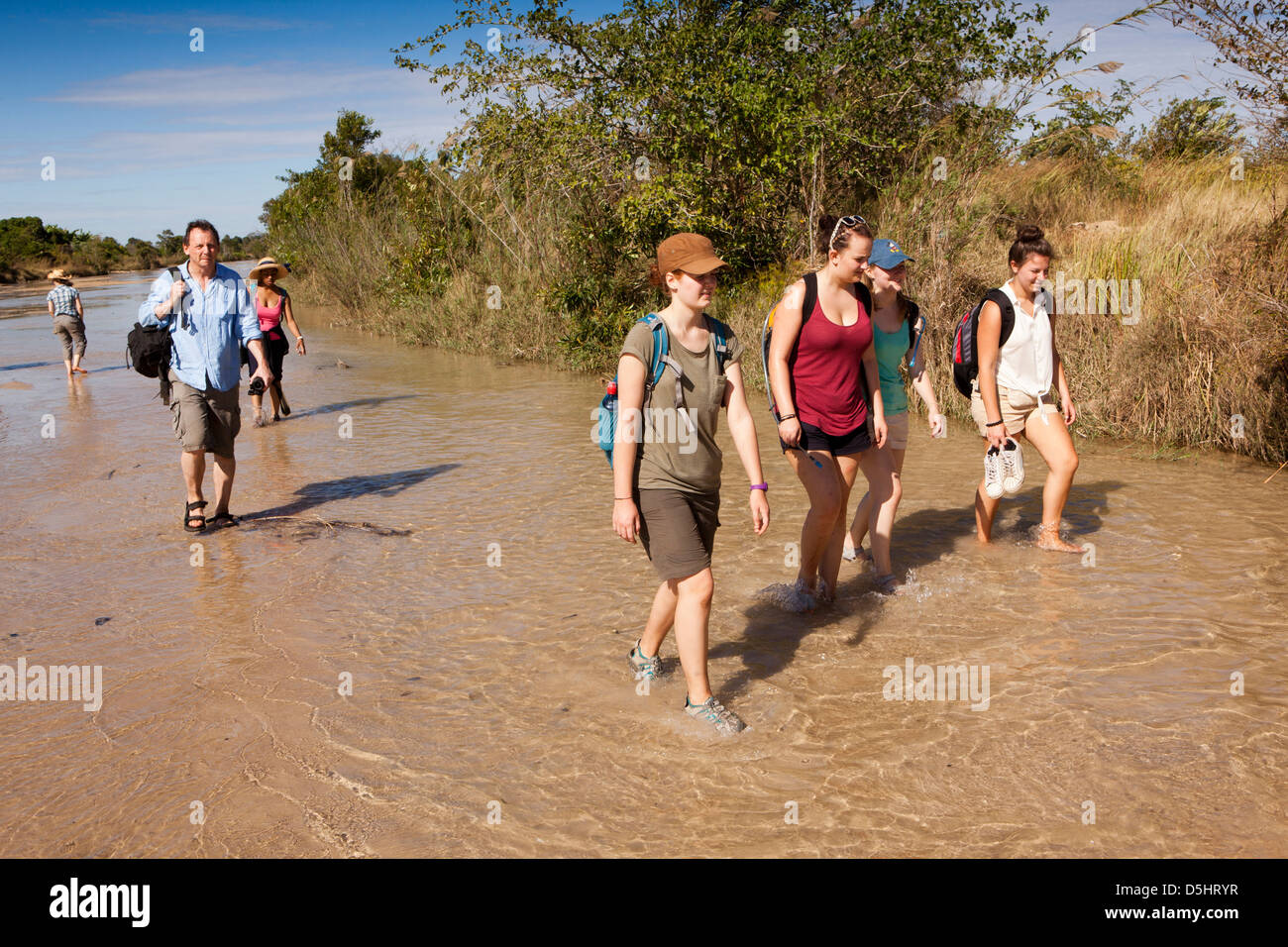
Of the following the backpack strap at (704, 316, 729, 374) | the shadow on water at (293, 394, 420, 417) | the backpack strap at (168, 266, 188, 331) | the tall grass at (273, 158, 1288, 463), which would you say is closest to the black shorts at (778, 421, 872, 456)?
the backpack strap at (704, 316, 729, 374)

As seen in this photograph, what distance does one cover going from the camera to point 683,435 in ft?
13.4

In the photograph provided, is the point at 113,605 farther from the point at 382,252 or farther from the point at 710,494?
the point at 382,252

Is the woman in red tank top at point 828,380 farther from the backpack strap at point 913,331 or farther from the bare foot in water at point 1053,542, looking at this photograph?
the bare foot in water at point 1053,542

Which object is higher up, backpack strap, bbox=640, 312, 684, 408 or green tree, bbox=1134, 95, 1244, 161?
green tree, bbox=1134, 95, 1244, 161

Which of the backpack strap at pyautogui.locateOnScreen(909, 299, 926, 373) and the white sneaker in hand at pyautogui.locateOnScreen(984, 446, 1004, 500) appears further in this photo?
the white sneaker in hand at pyautogui.locateOnScreen(984, 446, 1004, 500)

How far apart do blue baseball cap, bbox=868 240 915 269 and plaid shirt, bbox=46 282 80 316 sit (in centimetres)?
1569

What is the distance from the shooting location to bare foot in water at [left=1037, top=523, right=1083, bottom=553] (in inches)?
259

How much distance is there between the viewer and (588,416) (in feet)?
Result: 40.2

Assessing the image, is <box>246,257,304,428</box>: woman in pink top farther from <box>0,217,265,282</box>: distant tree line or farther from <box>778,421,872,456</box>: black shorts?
<box>0,217,265,282</box>: distant tree line

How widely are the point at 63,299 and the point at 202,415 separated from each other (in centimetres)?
1201

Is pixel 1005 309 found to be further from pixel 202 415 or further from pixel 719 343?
pixel 202 415

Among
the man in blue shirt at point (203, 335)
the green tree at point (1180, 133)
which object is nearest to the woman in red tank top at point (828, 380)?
the man in blue shirt at point (203, 335)

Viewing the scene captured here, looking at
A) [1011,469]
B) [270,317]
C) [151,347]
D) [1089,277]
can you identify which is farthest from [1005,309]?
[270,317]
